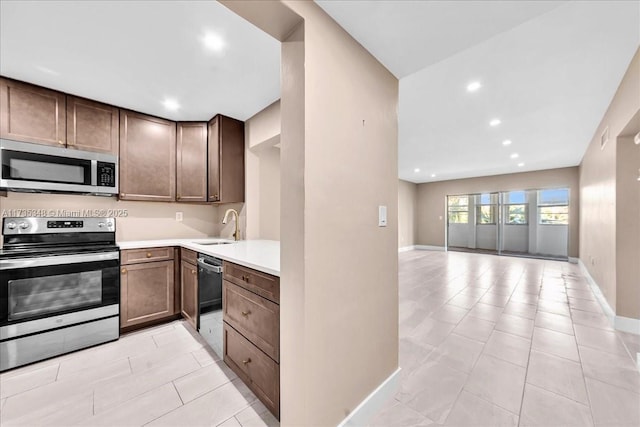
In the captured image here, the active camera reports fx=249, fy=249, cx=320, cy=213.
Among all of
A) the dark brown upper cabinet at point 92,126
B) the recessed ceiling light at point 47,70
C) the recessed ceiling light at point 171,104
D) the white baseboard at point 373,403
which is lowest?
the white baseboard at point 373,403

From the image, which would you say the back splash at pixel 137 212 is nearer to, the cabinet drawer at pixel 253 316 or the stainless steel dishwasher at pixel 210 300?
the stainless steel dishwasher at pixel 210 300

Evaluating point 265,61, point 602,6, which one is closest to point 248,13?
point 265,61

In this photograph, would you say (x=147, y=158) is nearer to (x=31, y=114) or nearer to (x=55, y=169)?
(x=55, y=169)

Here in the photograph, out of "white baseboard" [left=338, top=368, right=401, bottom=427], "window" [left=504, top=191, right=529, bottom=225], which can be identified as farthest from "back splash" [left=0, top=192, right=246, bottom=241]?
"window" [left=504, top=191, right=529, bottom=225]

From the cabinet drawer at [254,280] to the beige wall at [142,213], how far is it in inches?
76.1

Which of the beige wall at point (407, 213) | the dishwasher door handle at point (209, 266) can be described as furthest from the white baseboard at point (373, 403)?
the beige wall at point (407, 213)

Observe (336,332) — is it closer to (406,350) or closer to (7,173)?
(406,350)

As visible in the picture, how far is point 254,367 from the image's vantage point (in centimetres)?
156

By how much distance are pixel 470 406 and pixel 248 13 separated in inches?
98.6

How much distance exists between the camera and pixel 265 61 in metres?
1.94

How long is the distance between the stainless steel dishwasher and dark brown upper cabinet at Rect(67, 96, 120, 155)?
1604 mm

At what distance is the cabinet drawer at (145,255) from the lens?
246cm

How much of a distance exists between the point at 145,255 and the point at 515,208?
30.7ft

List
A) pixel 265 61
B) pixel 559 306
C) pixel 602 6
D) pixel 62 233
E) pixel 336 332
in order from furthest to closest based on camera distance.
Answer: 1. pixel 559 306
2. pixel 62 233
3. pixel 265 61
4. pixel 602 6
5. pixel 336 332
